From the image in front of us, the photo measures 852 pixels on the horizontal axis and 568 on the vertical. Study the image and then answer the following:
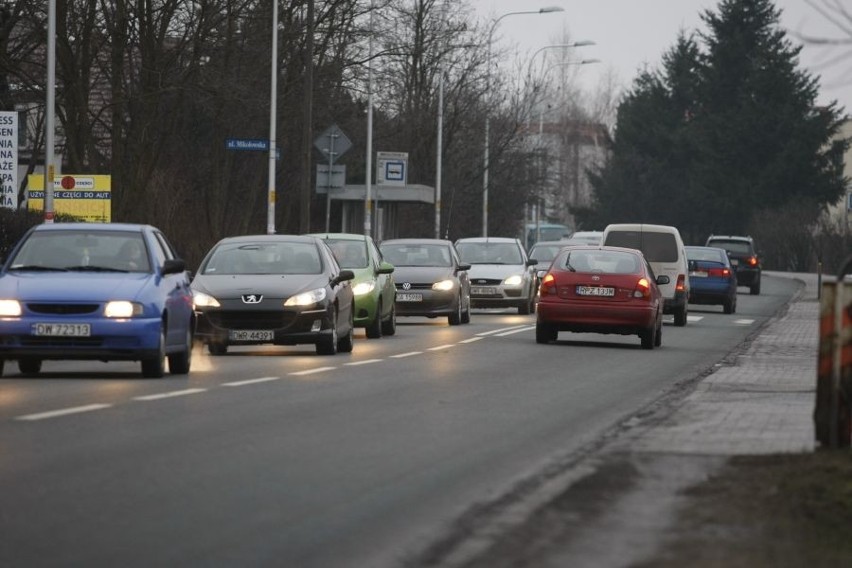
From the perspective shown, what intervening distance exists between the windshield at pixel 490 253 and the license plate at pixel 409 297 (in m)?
6.24

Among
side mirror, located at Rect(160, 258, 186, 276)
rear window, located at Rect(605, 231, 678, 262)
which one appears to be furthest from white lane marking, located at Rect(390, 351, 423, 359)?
rear window, located at Rect(605, 231, 678, 262)

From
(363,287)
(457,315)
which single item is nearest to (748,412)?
(363,287)

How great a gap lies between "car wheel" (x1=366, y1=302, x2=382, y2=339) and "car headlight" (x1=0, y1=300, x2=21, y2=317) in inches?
445

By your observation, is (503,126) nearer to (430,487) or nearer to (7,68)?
(7,68)

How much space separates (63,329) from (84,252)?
1459 mm

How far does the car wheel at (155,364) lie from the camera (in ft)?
61.1

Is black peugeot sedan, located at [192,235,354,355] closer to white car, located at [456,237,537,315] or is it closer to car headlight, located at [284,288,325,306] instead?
car headlight, located at [284,288,325,306]

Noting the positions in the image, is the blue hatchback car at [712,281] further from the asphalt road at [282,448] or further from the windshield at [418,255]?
the asphalt road at [282,448]

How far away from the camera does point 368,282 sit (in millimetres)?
28938

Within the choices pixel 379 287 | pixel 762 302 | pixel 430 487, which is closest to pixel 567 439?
pixel 430 487

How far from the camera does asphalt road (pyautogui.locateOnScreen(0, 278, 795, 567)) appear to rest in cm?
829

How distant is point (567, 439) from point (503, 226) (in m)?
74.9

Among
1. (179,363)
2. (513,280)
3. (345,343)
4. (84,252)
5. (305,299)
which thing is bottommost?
(345,343)

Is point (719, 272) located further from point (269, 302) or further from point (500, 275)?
point (269, 302)
